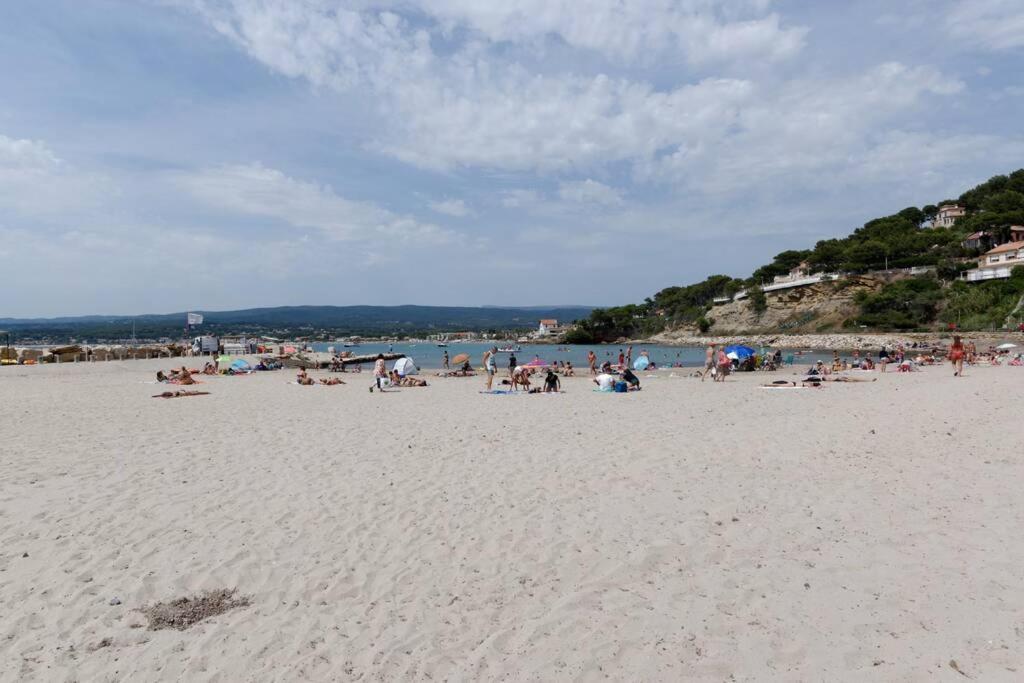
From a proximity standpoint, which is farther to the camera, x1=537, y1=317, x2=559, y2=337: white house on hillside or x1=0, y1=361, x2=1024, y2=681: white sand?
x1=537, y1=317, x2=559, y2=337: white house on hillside

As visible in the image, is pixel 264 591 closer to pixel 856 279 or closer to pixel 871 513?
pixel 871 513

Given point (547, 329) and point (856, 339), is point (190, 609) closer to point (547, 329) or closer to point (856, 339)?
point (856, 339)

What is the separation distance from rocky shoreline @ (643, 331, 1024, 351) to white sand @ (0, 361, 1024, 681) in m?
51.0

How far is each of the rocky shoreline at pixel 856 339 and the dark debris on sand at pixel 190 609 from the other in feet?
183

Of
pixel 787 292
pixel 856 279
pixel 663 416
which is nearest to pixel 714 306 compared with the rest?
pixel 787 292

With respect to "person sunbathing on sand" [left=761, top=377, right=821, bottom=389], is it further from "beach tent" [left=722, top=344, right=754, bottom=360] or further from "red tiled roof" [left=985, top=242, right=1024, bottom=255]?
"red tiled roof" [left=985, top=242, right=1024, bottom=255]

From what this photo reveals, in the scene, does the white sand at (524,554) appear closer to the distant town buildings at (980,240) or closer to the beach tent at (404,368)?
the beach tent at (404,368)

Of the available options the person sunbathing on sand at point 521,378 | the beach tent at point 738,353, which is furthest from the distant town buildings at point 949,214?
the person sunbathing on sand at point 521,378

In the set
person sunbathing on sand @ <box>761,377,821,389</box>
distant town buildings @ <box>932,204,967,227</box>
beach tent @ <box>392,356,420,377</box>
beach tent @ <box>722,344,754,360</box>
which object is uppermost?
distant town buildings @ <box>932,204,967,227</box>

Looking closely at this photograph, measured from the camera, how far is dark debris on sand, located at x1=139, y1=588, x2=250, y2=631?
3.79m

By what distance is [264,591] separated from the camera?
4.21 metres

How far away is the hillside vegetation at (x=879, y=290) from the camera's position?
6551 centimetres

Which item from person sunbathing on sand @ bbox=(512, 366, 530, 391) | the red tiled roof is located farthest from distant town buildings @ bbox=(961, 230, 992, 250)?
person sunbathing on sand @ bbox=(512, 366, 530, 391)

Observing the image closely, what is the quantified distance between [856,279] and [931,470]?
80.1 meters
